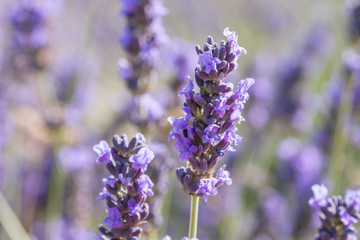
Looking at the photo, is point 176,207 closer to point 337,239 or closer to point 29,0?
point 29,0

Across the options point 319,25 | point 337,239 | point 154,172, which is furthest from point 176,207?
point 337,239

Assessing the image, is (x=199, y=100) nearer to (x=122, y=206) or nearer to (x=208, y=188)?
(x=208, y=188)

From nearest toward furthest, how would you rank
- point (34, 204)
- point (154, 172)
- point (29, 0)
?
point (154, 172) < point (29, 0) < point (34, 204)

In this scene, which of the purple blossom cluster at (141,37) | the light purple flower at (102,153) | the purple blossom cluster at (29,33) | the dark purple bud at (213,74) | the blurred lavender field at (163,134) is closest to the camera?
the dark purple bud at (213,74)

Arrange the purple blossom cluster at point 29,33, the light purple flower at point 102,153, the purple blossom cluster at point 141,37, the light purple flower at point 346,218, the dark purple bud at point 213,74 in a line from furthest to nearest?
the purple blossom cluster at point 29,33 → the purple blossom cluster at point 141,37 → the light purple flower at point 346,218 → the light purple flower at point 102,153 → the dark purple bud at point 213,74

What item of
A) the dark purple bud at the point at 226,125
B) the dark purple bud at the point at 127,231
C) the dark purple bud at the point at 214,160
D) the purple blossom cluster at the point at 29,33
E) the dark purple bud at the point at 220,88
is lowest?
the dark purple bud at the point at 127,231

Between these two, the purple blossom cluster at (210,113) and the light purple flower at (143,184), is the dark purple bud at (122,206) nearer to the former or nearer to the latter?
the light purple flower at (143,184)

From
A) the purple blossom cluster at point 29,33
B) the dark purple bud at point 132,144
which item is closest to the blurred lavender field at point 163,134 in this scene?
the purple blossom cluster at point 29,33
